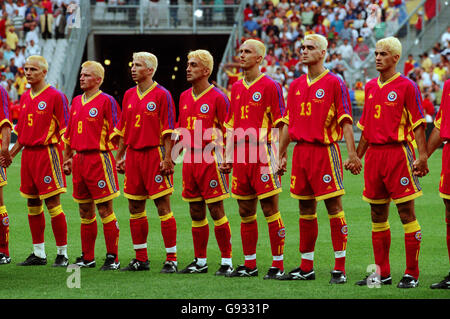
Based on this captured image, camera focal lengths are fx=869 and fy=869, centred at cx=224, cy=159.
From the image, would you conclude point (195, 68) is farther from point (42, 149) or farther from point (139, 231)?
point (42, 149)

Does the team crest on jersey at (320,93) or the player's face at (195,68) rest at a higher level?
the player's face at (195,68)

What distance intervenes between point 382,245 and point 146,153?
2523 mm

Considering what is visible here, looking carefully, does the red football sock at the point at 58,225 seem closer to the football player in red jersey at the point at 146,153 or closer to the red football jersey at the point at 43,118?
the red football jersey at the point at 43,118

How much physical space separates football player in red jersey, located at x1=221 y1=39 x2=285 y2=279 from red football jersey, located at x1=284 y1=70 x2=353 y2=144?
0.32 metres

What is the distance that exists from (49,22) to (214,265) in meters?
22.7

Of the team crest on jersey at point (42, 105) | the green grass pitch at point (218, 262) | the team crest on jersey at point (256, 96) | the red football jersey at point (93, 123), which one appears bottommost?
the green grass pitch at point (218, 262)

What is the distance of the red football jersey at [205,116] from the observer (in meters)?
8.51

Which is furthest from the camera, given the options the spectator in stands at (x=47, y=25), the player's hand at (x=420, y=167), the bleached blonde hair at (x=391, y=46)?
the spectator in stands at (x=47, y=25)

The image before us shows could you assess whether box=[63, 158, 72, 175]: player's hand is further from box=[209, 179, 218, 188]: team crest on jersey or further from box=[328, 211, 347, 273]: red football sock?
box=[328, 211, 347, 273]: red football sock

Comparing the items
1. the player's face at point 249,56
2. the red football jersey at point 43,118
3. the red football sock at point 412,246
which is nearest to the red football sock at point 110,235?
the red football jersey at point 43,118

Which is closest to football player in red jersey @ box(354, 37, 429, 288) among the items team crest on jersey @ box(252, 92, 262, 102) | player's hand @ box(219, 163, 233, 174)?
team crest on jersey @ box(252, 92, 262, 102)

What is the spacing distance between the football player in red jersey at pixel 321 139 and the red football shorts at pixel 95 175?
2022 millimetres

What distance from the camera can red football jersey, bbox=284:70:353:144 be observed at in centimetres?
781

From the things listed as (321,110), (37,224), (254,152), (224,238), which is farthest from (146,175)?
(321,110)
